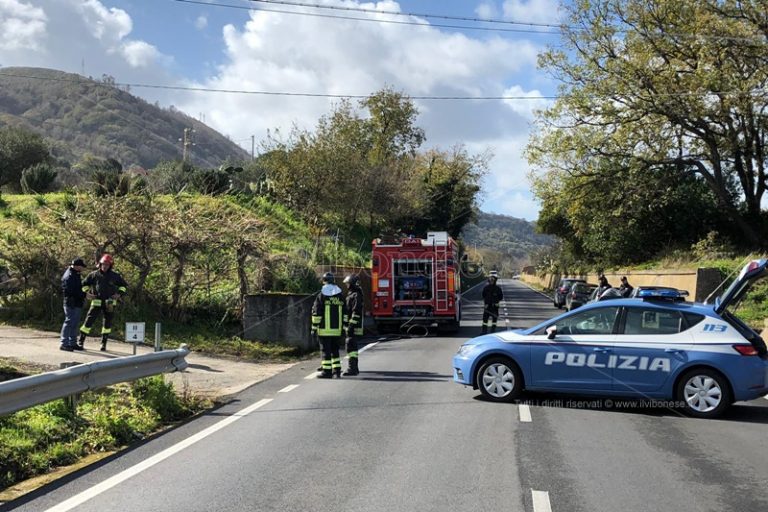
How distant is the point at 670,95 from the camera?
95.4ft

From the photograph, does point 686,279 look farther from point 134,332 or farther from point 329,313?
point 134,332

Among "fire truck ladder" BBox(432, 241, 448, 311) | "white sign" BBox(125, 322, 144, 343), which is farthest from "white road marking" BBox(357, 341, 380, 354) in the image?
"white sign" BBox(125, 322, 144, 343)

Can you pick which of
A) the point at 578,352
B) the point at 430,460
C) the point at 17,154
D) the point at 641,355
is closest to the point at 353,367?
the point at 578,352

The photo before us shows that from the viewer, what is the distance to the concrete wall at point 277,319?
1625 centimetres

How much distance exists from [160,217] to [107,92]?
181 meters

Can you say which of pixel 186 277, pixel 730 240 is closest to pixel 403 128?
pixel 730 240

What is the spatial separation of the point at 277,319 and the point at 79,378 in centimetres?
853

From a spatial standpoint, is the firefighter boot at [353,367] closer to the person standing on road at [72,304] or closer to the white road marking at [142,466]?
the white road marking at [142,466]

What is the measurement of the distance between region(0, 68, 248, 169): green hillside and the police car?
132989 millimetres

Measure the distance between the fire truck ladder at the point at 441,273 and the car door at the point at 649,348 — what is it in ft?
36.9

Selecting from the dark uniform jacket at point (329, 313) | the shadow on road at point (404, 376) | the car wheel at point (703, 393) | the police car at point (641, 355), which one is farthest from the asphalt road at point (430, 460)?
the dark uniform jacket at point (329, 313)

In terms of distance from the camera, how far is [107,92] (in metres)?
182

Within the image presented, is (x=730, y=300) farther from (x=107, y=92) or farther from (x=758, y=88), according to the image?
(x=107, y=92)

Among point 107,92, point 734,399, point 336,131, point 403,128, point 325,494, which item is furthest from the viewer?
point 107,92
